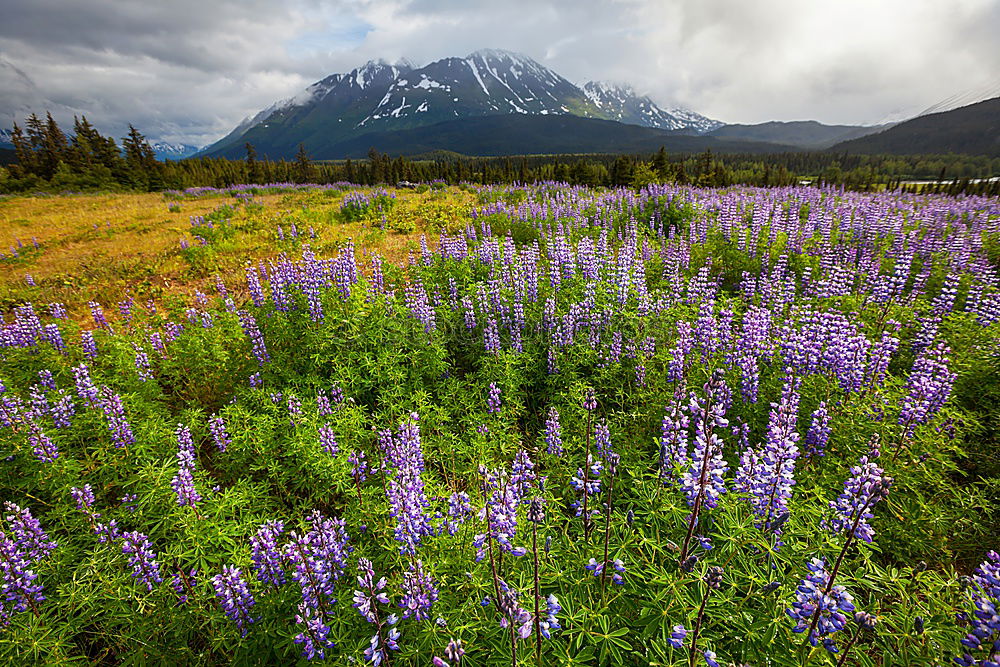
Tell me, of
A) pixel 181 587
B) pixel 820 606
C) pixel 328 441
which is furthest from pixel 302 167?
pixel 820 606

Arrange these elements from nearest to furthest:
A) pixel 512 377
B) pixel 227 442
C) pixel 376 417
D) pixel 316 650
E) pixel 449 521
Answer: pixel 316 650
pixel 449 521
pixel 227 442
pixel 376 417
pixel 512 377

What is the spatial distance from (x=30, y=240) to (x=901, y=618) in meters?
26.4

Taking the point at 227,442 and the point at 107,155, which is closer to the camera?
the point at 227,442

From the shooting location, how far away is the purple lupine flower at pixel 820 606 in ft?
7.00

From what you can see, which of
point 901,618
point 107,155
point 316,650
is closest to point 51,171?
point 107,155

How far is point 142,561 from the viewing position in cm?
353

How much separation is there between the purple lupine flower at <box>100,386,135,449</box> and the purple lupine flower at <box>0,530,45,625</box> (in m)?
1.34

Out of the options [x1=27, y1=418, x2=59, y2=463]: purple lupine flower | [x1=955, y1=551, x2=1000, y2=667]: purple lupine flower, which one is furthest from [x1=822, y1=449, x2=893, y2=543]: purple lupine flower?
[x1=27, y1=418, x2=59, y2=463]: purple lupine flower

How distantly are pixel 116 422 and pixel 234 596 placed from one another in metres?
3.12

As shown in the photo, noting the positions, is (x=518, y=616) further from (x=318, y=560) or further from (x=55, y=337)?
(x=55, y=337)

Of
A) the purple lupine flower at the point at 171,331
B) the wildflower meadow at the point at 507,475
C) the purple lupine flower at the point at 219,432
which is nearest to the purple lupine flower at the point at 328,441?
the wildflower meadow at the point at 507,475

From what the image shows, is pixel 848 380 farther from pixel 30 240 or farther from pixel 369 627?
pixel 30 240

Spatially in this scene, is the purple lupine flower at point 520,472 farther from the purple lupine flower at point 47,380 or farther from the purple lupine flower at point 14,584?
the purple lupine flower at point 47,380

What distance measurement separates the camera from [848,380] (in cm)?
511
